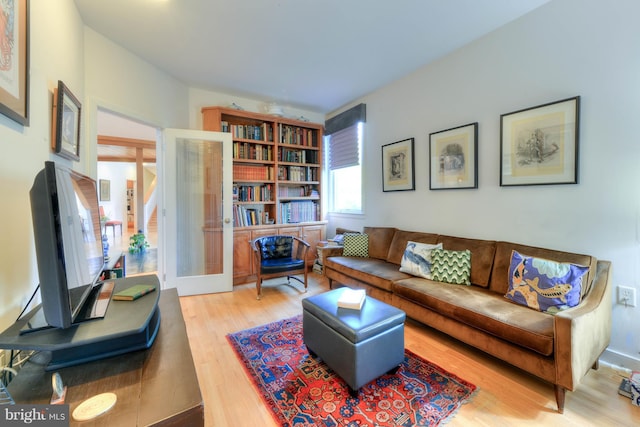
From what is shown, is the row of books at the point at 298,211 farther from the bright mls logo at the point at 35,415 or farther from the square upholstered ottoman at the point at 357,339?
the bright mls logo at the point at 35,415

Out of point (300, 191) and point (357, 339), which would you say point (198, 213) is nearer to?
point (300, 191)

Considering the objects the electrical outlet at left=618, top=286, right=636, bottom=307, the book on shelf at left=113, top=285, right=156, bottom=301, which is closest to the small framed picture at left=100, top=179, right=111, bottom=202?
the book on shelf at left=113, top=285, right=156, bottom=301

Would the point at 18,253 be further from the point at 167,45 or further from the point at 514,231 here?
the point at 514,231

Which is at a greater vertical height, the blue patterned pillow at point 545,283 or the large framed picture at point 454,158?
the large framed picture at point 454,158

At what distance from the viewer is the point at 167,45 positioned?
8.39 feet

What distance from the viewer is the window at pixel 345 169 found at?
3.95 metres

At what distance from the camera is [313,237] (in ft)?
13.8

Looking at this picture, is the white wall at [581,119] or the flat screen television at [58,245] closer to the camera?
the flat screen television at [58,245]

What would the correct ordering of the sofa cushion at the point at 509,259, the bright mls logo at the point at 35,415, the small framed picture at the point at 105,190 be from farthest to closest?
the small framed picture at the point at 105,190 < the sofa cushion at the point at 509,259 < the bright mls logo at the point at 35,415

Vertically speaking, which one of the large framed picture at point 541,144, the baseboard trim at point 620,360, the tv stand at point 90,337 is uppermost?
the large framed picture at point 541,144

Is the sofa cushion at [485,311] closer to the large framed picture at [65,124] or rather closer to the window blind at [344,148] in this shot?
the window blind at [344,148]

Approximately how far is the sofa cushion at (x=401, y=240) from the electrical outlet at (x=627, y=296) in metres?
1.31

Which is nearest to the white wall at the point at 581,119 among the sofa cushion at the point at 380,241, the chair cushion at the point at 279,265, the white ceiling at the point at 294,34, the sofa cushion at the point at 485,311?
the white ceiling at the point at 294,34

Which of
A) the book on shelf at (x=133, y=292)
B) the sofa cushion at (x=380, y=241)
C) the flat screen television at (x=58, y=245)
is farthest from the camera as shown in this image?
the sofa cushion at (x=380, y=241)
